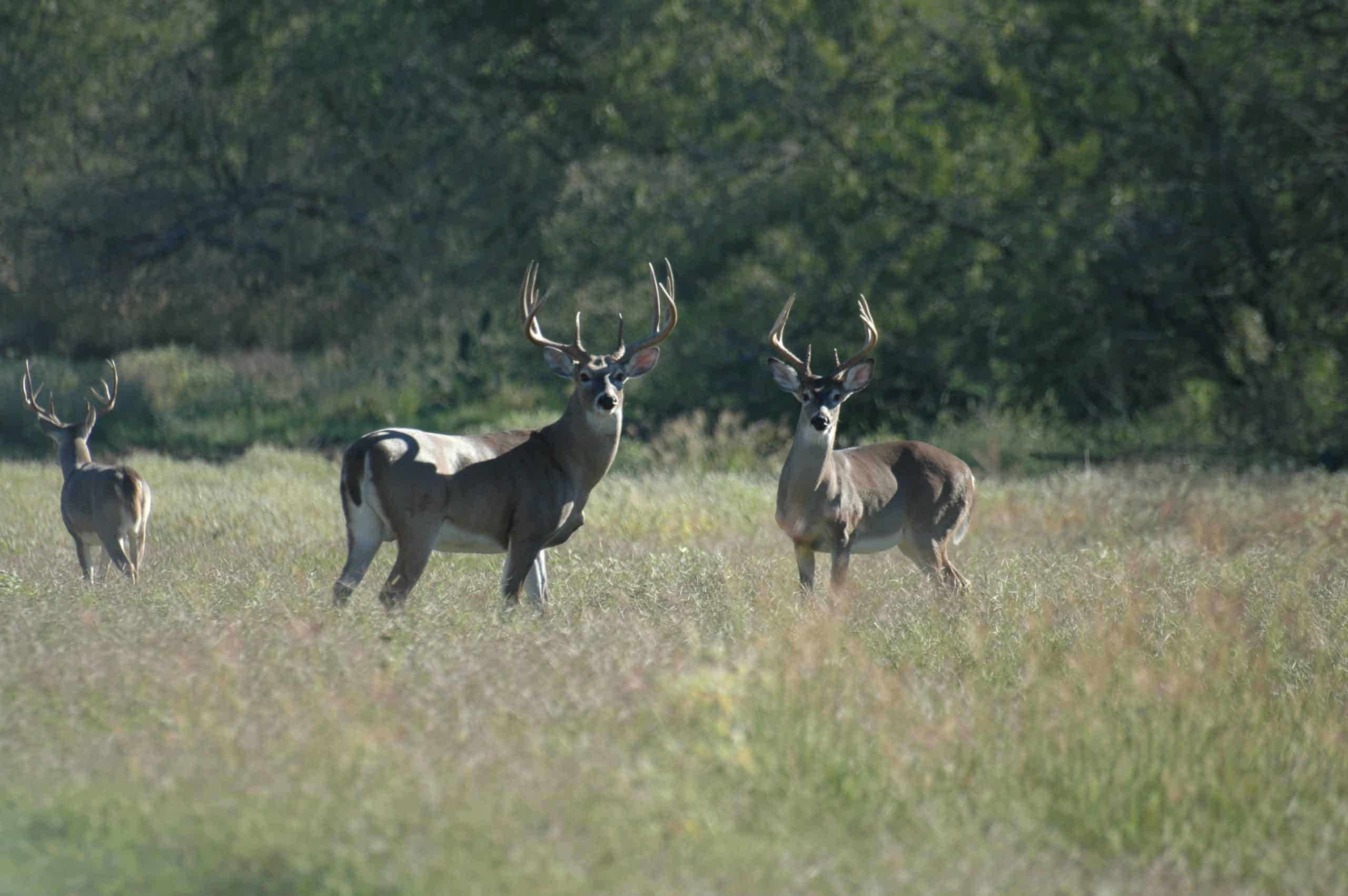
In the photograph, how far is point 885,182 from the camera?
22.4m

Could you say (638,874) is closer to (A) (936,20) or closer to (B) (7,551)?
(B) (7,551)

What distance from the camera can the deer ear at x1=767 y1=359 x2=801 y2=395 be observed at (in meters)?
10.3

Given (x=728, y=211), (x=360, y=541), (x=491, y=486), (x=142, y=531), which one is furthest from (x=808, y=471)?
(x=728, y=211)

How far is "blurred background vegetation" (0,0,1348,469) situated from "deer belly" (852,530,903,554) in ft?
28.7

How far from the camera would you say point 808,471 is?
9.88 meters

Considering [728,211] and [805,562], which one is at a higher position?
[728,211]

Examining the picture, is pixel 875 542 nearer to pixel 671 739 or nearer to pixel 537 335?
pixel 537 335

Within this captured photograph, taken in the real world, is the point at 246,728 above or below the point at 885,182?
below

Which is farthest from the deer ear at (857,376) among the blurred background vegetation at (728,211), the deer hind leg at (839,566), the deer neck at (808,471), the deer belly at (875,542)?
A: the blurred background vegetation at (728,211)

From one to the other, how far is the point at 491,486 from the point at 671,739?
13.0 ft

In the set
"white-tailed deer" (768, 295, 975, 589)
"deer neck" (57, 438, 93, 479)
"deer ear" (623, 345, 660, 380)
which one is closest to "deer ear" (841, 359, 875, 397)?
"white-tailed deer" (768, 295, 975, 589)

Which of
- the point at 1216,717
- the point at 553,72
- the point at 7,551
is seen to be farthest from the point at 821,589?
the point at 553,72

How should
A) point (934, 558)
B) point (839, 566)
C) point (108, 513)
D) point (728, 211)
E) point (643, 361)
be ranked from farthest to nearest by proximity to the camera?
point (728, 211) < point (108, 513) < point (934, 558) < point (643, 361) < point (839, 566)

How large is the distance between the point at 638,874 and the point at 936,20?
21.2 m
